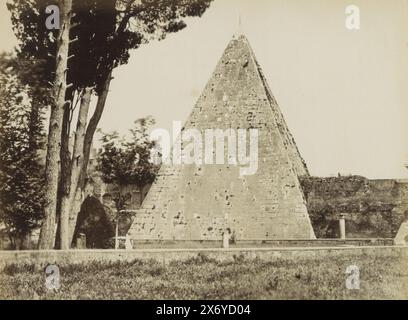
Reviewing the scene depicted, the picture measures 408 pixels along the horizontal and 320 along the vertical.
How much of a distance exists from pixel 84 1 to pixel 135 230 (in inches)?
292

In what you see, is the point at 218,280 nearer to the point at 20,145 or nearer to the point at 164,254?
the point at 164,254

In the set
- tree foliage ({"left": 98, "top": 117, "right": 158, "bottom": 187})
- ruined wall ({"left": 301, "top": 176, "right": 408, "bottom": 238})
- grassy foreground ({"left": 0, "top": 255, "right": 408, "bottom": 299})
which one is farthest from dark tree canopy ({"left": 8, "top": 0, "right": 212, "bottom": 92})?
ruined wall ({"left": 301, "top": 176, "right": 408, "bottom": 238})

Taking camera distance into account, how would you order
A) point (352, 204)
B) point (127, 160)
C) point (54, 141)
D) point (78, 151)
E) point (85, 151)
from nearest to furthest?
point (54, 141) < point (78, 151) < point (85, 151) < point (352, 204) < point (127, 160)

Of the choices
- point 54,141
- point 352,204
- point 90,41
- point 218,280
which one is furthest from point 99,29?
point 352,204

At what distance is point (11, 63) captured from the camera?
14.5 m

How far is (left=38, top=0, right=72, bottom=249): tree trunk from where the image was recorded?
15008mm

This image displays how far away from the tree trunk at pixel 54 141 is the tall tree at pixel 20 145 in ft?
1.09

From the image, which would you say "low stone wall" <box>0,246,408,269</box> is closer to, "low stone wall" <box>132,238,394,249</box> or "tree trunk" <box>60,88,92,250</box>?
"low stone wall" <box>132,238,394,249</box>

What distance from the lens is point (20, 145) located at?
16.1 m

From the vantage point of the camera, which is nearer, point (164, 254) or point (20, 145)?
point (164, 254)

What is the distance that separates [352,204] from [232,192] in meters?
4.00

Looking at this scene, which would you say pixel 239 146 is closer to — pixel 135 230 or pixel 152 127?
pixel 152 127

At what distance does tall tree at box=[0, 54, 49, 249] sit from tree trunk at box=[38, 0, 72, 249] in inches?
13.1
